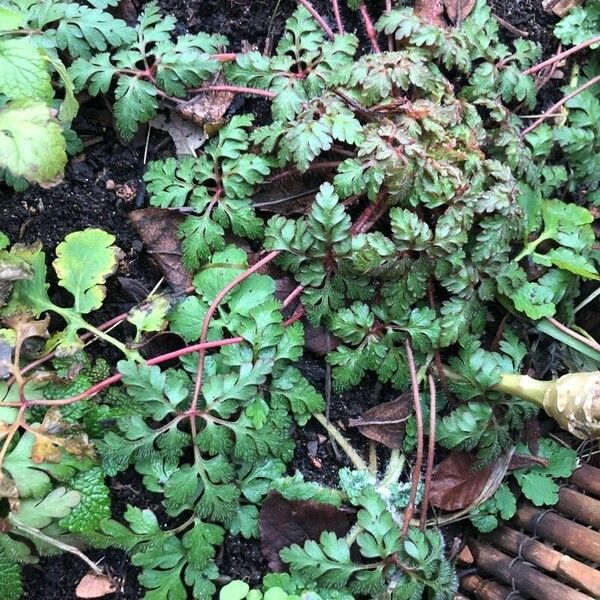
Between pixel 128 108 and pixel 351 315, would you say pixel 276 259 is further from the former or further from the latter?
pixel 128 108

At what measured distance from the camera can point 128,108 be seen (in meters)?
1.98

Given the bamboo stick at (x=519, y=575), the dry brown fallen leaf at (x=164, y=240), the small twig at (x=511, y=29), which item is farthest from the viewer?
the small twig at (x=511, y=29)

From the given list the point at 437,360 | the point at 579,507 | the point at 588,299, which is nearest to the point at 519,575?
the point at 579,507

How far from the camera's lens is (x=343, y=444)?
2.05m

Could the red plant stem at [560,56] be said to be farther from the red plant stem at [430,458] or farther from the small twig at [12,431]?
the small twig at [12,431]

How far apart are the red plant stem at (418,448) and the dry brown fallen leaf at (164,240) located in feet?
2.27

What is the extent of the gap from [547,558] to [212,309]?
3.80 feet

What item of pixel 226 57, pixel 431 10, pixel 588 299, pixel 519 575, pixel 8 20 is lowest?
pixel 519 575

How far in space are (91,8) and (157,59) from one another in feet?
0.85

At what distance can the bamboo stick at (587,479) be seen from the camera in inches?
80.7

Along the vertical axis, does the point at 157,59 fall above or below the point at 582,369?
above

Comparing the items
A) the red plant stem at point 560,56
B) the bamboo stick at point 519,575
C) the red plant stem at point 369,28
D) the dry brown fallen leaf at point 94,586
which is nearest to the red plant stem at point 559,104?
the red plant stem at point 560,56

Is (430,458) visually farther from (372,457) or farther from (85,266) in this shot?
(85,266)

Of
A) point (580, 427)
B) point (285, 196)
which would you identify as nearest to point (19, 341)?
point (285, 196)
